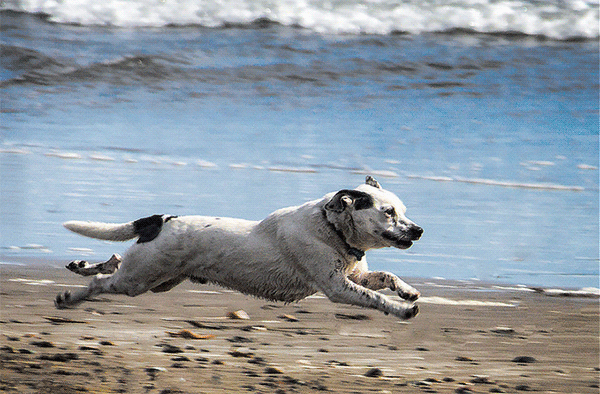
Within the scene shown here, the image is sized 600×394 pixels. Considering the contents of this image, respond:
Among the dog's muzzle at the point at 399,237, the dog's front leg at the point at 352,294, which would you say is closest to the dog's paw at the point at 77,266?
the dog's front leg at the point at 352,294

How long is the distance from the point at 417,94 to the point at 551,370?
29.7 ft

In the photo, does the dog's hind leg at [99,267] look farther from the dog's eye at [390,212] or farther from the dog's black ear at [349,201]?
the dog's eye at [390,212]

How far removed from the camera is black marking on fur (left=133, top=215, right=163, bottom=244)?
4.45 m

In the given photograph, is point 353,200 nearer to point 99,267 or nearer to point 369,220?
point 369,220

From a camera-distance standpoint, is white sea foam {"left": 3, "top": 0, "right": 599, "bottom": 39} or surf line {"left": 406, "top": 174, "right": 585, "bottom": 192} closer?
surf line {"left": 406, "top": 174, "right": 585, "bottom": 192}

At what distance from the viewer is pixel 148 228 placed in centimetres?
450

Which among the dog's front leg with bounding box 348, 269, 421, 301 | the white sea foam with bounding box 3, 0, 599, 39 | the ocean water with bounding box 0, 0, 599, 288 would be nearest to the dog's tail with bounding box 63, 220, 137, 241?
the dog's front leg with bounding box 348, 269, 421, 301

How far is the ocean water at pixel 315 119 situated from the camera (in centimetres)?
835

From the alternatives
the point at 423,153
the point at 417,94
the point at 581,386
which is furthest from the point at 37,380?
the point at 417,94

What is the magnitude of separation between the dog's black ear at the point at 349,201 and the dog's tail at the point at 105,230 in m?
1.17

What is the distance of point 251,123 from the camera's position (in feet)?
40.7

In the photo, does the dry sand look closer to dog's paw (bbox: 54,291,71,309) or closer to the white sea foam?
dog's paw (bbox: 54,291,71,309)

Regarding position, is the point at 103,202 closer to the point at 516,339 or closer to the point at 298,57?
the point at 516,339

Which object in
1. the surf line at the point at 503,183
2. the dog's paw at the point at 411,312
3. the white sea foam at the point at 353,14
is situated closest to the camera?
the dog's paw at the point at 411,312
